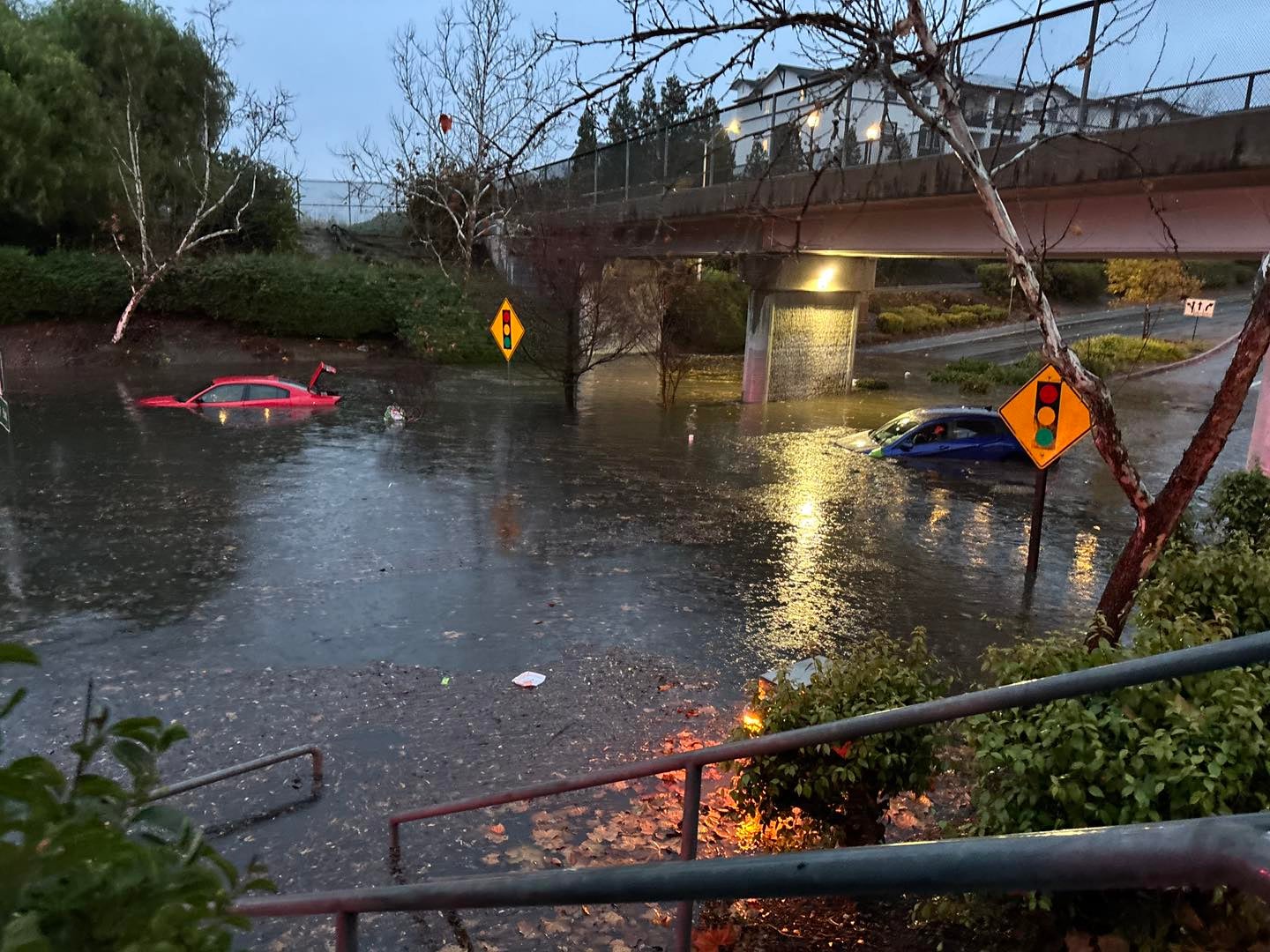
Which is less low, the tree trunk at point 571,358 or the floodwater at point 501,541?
the tree trunk at point 571,358

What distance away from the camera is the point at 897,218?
2212 centimetres

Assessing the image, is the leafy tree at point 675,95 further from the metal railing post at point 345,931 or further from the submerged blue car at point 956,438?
the submerged blue car at point 956,438

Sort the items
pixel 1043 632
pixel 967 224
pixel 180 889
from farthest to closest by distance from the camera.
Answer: pixel 967 224
pixel 1043 632
pixel 180 889

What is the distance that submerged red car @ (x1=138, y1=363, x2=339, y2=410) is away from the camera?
74.6ft

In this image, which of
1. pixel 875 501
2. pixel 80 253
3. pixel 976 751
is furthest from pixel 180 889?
pixel 80 253

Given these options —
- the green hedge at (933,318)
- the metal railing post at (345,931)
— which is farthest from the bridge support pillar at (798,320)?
the metal railing post at (345,931)

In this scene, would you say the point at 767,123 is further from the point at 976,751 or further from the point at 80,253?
the point at 80,253

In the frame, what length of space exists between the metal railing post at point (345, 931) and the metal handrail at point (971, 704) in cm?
80

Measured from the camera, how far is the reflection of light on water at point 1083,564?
1197cm

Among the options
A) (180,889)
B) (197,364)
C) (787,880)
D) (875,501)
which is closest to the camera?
(787,880)

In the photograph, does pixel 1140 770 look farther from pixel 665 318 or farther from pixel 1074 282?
pixel 1074 282

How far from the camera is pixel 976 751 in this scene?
3547 millimetres

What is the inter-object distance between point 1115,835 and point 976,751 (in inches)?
113

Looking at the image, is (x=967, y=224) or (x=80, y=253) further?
(x=80, y=253)
